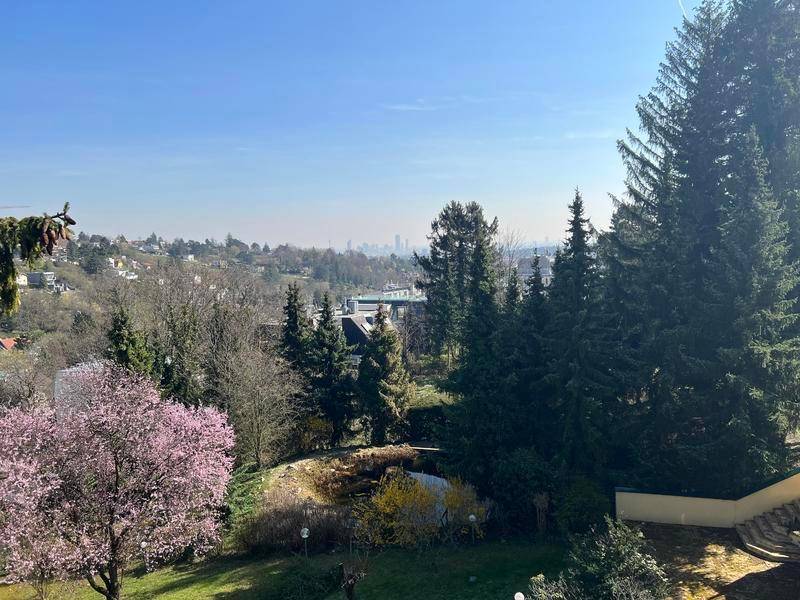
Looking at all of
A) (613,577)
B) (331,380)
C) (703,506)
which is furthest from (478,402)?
(331,380)

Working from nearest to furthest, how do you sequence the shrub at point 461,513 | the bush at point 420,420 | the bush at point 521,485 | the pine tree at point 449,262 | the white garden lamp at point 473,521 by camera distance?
the white garden lamp at point 473,521 < the bush at point 521,485 < the shrub at point 461,513 < the bush at point 420,420 < the pine tree at point 449,262

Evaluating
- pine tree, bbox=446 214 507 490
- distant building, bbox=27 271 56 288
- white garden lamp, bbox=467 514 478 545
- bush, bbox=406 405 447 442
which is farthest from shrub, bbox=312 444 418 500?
distant building, bbox=27 271 56 288

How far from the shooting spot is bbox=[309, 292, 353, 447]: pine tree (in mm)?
25719

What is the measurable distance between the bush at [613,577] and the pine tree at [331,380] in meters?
16.8

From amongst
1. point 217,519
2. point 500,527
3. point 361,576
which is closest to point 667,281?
point 500,527

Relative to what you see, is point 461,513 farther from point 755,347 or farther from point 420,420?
point 420,420

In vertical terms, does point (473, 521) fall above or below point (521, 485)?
below

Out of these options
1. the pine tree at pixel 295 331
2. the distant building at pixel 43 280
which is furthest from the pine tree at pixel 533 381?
the distant building at pixel 43 280

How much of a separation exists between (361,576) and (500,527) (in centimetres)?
504

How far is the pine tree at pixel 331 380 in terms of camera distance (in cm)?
2572

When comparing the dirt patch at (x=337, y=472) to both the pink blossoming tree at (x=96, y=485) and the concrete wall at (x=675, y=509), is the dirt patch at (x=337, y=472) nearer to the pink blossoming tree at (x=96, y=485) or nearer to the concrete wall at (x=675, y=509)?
the pink blossoming tree at (x=96, y=485)

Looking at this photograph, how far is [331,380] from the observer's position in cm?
2598

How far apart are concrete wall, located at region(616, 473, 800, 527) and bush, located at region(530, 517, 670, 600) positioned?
5.54m

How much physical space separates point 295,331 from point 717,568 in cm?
2099
